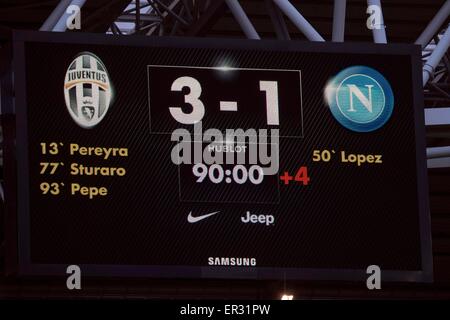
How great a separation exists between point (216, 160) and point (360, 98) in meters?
1.99

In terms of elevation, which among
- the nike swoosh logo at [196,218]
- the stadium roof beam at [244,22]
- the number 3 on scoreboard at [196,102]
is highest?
the stadium roof beam at [244,22]

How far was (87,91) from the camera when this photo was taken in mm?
19688

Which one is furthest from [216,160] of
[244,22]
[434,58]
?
[244,22]

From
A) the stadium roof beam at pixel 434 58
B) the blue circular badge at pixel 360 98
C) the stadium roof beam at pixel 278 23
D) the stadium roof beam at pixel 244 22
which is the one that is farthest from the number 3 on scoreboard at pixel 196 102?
the stadium roof beam at pixel 278 23

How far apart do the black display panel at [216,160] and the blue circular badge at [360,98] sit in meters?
0.02

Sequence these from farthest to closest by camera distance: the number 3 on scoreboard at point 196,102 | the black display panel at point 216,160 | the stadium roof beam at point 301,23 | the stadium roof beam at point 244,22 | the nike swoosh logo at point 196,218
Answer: the stadium roof beam at point 244,22, the stadium roof beam at point 301,23, the number 3 on scoreboard at point 196,102, the nike swoosh logo at point 196,218, the black display panel at point 216,160

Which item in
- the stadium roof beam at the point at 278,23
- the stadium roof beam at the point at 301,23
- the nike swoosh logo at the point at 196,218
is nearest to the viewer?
the nike swoosh logo at the point at 196,218

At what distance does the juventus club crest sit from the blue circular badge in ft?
8.58

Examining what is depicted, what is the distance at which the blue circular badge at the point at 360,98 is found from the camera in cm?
2017

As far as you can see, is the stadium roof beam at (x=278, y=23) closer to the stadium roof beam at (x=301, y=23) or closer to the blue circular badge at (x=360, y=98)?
the stadium roof beam at (x=301, y=23)

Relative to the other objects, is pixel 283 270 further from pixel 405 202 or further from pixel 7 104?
pixel 7 104

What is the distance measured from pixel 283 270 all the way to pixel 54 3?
30.8 feet

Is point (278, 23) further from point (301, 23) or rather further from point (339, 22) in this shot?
point (301, 23)

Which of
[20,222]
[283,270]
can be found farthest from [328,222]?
[20,222]
